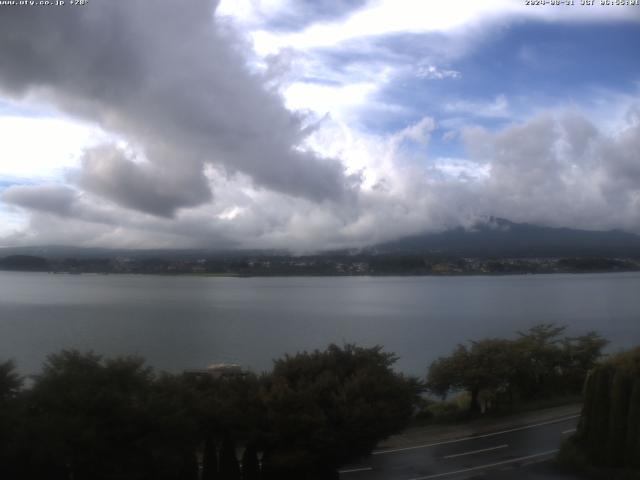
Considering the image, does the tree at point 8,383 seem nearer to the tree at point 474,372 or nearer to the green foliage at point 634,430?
the green foliage at point 634,430

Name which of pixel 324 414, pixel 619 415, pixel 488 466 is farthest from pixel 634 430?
pixel 324 414

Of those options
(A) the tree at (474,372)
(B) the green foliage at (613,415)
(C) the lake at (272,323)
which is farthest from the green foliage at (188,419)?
(C) the lake at (272,323)

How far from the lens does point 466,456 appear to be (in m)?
14.8

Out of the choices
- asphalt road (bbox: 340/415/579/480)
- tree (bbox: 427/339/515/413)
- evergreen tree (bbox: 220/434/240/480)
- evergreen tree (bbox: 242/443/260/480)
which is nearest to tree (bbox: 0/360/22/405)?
evergreen tree (bbox: 220/434/240/480)

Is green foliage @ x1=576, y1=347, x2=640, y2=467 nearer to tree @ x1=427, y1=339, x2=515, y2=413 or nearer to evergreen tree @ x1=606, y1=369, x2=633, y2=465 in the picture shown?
evergreen tree @ x1=606, y1=369, x2=633, y2=465

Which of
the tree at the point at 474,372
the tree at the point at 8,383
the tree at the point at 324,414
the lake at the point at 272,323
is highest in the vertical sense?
the tree at the point at 8,383

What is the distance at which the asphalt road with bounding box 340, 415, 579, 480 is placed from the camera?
1352 cm

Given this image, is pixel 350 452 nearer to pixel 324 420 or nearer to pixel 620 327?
pixel 324 420

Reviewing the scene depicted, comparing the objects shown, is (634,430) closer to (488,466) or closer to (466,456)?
(488,466)

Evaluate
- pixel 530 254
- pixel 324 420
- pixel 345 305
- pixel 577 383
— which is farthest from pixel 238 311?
pixel 530 254

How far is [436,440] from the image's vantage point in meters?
16.8

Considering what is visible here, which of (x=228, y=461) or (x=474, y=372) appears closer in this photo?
(x=228, y=461)

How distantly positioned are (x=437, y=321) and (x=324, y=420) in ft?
147

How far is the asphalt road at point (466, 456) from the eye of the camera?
13.5 meters
